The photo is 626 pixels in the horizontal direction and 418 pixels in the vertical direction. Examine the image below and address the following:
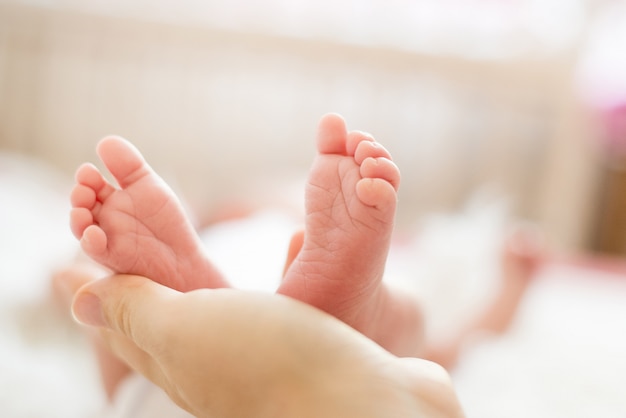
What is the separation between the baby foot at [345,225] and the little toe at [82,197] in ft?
0.56

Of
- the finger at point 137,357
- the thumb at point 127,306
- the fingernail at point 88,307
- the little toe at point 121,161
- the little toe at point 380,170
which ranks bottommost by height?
the finger at point 137,357

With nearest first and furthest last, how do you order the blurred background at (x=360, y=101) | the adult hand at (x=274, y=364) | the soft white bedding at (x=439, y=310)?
1. the adult hand at (x=274, y=364)
2. the soft white bedding at (x=439, y=310)
3. the blurred background at (x=360, y=101)

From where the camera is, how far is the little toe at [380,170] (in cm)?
53

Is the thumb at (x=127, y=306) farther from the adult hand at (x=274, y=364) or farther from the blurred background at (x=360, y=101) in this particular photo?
the blurred background at (x=360, y=101)

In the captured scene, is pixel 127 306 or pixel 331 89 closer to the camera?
pixel 127 306

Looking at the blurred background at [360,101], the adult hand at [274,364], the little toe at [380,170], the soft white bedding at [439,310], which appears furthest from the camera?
the blurred background at [360,101]

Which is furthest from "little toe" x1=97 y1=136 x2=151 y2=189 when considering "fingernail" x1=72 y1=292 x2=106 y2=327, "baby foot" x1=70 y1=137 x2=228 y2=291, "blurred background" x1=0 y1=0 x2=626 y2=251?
"blurred background" x1=0 y1=0 x2=626 y2=251

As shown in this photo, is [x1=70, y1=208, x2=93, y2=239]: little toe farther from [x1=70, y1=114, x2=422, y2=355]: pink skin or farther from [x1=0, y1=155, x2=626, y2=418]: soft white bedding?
[x1=0, y1=155, x2=626, y2=418]: soft white bedding

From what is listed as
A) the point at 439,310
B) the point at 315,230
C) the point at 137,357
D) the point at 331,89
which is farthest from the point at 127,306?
the point at 331,89

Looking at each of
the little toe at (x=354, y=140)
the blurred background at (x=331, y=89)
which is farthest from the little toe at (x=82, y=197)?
the blurred background at (x=331, y=89)

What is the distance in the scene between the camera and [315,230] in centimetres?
55

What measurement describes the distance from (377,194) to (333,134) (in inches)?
3.1

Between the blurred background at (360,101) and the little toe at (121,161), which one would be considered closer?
the little toe at (121,161)

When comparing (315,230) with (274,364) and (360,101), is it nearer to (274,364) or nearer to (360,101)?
(274,364)
